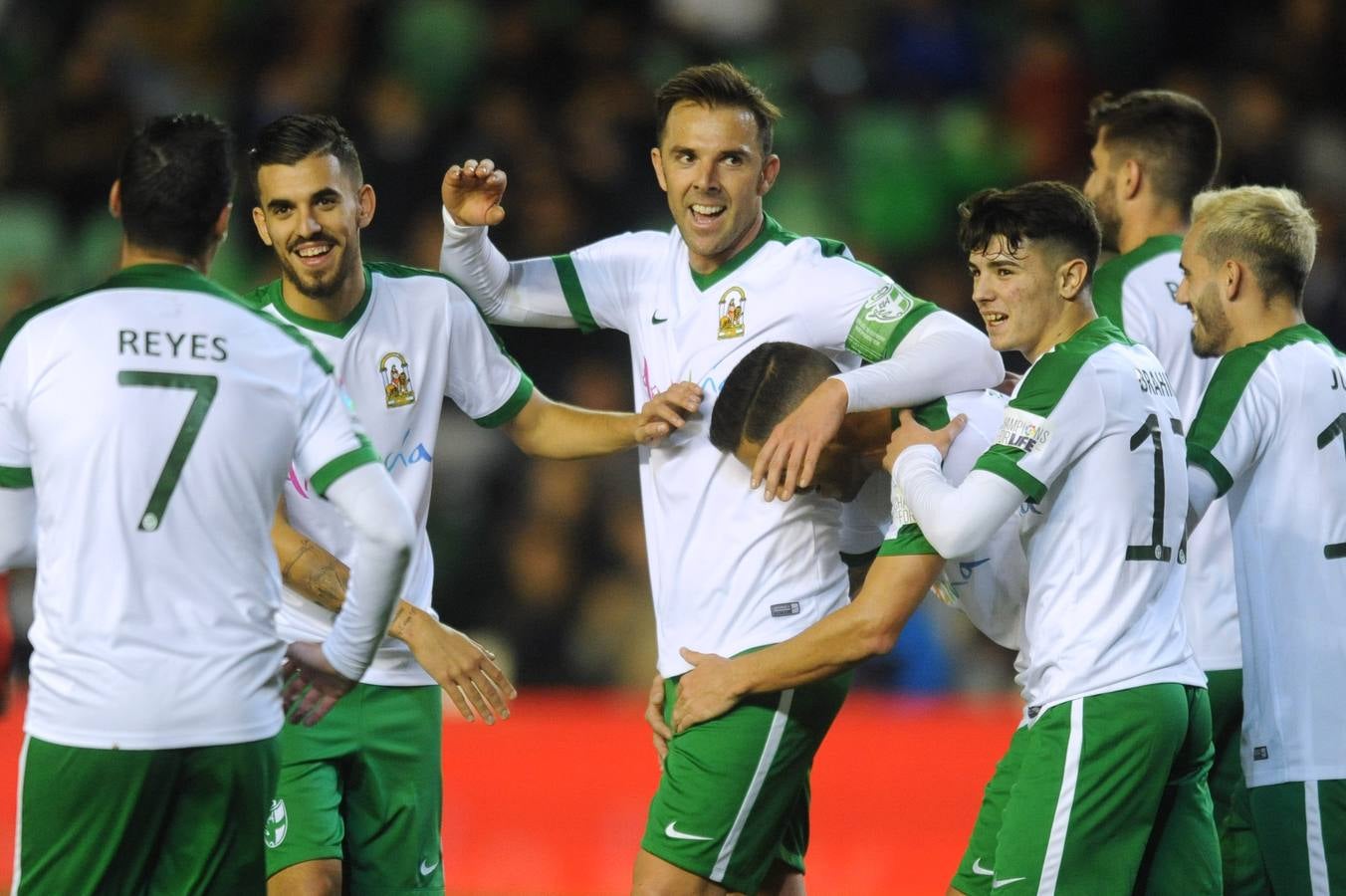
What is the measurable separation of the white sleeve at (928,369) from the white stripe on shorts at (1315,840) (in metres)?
1.33

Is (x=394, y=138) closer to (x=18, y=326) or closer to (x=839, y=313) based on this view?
(x=839, y=313)

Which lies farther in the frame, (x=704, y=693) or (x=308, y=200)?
(x=308, y=200)

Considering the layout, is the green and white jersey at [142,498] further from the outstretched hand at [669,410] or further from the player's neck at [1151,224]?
the player's neck at [1151,224]

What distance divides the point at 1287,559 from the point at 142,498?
9.24 feet

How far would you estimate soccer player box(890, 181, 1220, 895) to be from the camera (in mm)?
4016

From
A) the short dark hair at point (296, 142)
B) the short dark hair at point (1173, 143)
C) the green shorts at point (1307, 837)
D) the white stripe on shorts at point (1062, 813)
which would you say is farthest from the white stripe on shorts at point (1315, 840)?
the short dark hair at point (296, 142)

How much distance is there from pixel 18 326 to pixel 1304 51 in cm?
983

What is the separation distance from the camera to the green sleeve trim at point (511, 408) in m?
5.11

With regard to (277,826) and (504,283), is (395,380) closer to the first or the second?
(504,283)

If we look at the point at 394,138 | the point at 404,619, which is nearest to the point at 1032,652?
the point at 404,619

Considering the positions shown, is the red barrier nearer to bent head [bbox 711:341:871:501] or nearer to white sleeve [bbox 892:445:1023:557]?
bent head [bbox 711:341:871:501]

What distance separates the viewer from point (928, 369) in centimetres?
446

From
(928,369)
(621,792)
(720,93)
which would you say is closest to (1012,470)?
(928,369)

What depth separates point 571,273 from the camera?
16.7 feet
